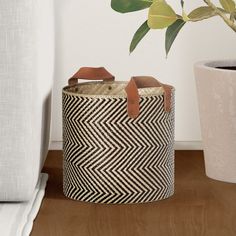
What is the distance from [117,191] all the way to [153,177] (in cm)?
7

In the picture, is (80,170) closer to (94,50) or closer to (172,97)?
(172,97)

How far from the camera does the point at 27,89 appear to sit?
1.31 meters

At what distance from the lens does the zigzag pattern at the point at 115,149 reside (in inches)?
54.7

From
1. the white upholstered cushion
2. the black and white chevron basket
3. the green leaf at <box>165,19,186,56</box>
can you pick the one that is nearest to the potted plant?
the green leaf at <box>165,19,186,56</box>

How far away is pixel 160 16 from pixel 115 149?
27 centimetres

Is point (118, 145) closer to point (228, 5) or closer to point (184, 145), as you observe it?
point (228, 5)

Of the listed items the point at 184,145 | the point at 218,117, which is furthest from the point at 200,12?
the point at 184,145

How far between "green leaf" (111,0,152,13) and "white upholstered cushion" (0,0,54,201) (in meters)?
0.16

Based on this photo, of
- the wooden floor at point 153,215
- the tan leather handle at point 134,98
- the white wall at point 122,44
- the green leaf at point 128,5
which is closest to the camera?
the wooden floor at point 153,215

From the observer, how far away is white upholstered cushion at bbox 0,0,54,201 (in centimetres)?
129

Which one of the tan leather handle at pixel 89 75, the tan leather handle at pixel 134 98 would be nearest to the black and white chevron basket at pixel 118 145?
the tan leather handle at pixel 134 98

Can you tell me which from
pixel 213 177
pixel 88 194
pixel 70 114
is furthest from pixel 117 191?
pixel 213 177

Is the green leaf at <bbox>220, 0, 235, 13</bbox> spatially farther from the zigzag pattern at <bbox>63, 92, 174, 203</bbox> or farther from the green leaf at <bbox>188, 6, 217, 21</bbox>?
the zigzag pattern at <bbox>63, 92, 174, 203</bbox>

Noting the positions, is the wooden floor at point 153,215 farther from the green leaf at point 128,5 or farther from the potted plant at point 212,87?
the green leaf at point 128,5
